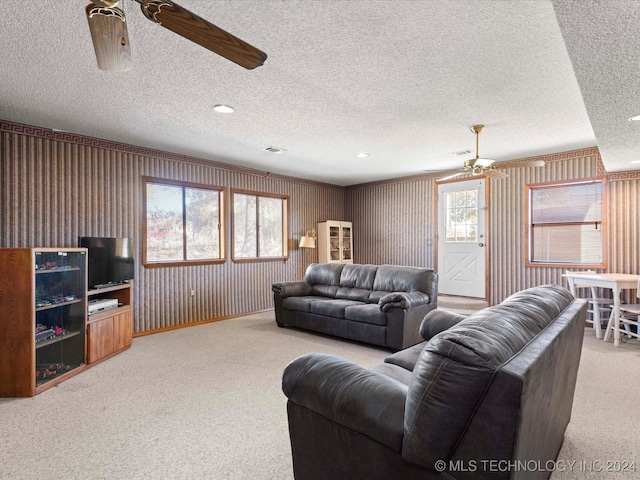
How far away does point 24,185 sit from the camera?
389 cm

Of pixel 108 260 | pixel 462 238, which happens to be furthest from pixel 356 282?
pixel 108 260

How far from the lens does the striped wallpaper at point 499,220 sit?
4848 millimetres

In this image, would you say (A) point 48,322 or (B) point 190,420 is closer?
(B) point 190,420

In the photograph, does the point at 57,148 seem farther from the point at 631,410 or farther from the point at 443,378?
the point at 631,410

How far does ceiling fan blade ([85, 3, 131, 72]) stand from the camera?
1452 mm

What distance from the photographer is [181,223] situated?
212 inches

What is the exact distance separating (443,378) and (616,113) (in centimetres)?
288

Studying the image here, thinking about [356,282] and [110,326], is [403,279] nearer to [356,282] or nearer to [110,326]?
[356,282]

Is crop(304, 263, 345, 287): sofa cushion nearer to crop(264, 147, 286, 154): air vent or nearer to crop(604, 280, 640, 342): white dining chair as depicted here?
crop(264, 147, 286, 154): air vent

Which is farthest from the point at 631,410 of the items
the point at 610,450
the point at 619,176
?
the point at 619,176

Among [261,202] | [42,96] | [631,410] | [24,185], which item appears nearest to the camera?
[631,410]

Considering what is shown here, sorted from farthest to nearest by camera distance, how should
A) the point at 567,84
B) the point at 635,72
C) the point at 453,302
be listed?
the point at 453,302 < the point at 567,84 < the point at 635,72

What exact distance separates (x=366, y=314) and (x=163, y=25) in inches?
137

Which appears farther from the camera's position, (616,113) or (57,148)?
(57,148)
